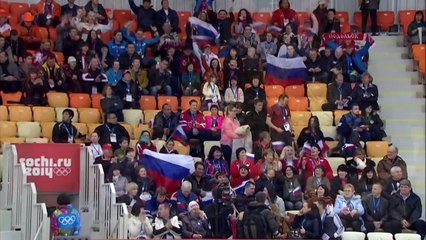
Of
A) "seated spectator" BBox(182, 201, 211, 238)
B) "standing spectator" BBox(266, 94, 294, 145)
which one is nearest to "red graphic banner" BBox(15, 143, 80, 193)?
"seated spectator" BBox(182, 201, 211, 238)

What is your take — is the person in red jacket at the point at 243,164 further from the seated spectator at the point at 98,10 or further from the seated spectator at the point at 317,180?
the seated spectator at the point at 98,10

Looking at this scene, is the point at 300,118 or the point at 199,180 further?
the point at 300,118

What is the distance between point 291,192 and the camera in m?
21.2

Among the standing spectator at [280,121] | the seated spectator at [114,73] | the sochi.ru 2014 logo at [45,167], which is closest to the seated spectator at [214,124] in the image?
the standing spectator at [280,121]

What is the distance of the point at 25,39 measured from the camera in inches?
981

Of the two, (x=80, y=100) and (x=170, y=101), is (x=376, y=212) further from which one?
(x=80, y=100)

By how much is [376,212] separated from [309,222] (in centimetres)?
154

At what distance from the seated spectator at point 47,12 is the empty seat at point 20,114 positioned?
3229 mm

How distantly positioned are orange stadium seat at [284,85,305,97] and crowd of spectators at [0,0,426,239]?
44 cm

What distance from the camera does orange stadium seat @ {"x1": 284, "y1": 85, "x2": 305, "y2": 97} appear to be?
998 inches

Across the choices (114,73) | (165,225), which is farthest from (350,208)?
(114,73)

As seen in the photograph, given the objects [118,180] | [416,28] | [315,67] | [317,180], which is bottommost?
[317,180]

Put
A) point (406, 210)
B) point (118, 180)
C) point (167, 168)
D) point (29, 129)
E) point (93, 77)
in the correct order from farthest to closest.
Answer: point (93, 77) → point (29, 129) → point (167, 168) → point (406, 210) → point (118, 180)

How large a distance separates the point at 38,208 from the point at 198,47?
7990 mm
